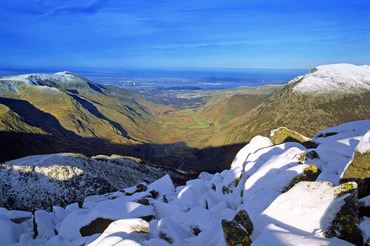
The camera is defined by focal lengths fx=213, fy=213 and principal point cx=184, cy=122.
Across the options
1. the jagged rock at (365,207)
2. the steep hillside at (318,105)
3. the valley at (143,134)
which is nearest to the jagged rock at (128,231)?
the jagged rock at (365,207)

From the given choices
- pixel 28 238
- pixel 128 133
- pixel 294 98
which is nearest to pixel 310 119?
pixel 294 98

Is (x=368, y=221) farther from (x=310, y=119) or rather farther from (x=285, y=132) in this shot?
(x=310, y=119)

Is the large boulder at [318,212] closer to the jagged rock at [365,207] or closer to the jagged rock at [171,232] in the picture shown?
the jagged rock at [365,207]

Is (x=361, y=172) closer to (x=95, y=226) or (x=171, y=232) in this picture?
(x=171, y=232)

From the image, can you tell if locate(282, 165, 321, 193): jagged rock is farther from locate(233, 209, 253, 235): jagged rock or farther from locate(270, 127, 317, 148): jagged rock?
locate(270, 127, 317, 148): jagged rock

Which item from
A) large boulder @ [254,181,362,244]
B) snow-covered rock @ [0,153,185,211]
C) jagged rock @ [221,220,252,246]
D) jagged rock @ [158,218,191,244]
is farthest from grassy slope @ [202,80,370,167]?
jagged rock @ [221,220,252,246]

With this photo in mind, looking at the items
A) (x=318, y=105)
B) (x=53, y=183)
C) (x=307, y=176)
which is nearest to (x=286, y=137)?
(x=307, y=176)
